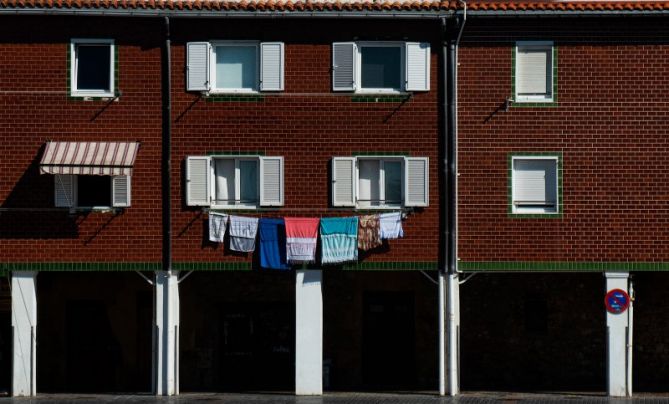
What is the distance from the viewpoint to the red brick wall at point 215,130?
3344 centimetres

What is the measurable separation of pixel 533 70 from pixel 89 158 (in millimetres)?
A: 10590

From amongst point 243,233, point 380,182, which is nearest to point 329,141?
point 380,182

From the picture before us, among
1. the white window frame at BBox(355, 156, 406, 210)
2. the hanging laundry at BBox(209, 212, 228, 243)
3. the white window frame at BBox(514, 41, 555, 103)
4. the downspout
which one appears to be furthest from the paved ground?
the white window frame at BBox(514, 41, 555, 103)

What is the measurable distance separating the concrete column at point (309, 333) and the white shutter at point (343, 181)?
181 centimetres

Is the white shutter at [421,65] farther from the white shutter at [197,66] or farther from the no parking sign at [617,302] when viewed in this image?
the no parking sign at [617,302]

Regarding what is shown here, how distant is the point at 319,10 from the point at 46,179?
7531 millimetres

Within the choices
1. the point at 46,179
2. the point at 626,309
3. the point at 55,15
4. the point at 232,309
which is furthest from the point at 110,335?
the point at 626,309

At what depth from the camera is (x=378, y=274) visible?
37312 millimetres

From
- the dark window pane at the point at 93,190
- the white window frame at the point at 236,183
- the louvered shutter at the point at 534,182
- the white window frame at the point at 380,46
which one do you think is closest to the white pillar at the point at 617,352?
the louvered shutter at the point at 534,182

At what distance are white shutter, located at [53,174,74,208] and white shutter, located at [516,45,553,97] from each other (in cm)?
1079

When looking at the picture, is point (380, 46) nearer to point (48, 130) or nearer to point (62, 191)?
point (48, 130)

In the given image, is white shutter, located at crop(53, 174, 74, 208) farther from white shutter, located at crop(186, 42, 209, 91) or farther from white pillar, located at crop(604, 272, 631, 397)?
white pillar, located at crop(604, 272, 631, 397)

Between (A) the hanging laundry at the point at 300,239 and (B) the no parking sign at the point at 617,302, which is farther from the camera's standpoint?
(A) the hanging laundry at the point at 300,239

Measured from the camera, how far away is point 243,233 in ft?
109
